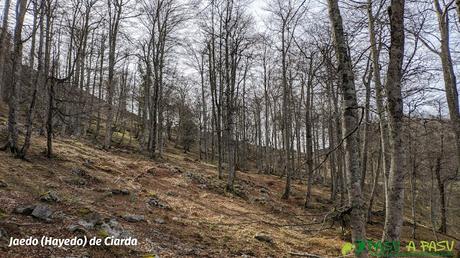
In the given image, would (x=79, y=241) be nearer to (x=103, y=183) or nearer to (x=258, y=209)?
(x=103, y=183)

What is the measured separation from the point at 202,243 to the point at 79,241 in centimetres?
259

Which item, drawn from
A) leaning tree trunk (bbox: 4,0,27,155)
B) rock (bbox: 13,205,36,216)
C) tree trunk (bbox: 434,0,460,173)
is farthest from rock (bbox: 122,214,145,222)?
tree trunk (bbox: 434,0,460,173)

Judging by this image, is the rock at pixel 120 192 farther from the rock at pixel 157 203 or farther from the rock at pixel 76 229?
the rock at pixel 76 229

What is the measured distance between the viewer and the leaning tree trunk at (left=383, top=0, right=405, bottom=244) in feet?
10.9

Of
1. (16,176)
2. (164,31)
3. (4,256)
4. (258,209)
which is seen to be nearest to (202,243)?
(4,256)

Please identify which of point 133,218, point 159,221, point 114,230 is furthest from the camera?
point 159,221

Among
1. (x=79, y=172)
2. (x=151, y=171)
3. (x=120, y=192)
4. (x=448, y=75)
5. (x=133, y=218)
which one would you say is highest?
(x=448, y=75)

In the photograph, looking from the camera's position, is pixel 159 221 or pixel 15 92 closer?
pixel 159 221

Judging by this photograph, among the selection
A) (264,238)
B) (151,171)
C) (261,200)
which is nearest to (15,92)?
(151,171)

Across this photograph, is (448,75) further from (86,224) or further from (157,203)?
(86,224)

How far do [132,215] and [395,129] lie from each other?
6049 millimetres

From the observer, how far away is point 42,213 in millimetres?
5340

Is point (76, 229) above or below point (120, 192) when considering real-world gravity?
below

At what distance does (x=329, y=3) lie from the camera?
3.94 meters
